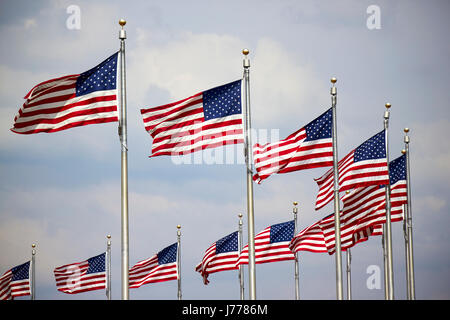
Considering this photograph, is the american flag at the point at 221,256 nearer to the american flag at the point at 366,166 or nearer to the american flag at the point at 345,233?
the american flag at the point at 345,233

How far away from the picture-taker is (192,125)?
30.6 metres

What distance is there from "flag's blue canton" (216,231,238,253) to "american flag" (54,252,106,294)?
1091 cm

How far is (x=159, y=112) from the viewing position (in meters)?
30.5

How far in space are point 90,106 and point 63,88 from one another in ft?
3.91

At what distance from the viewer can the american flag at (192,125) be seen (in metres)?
30.4

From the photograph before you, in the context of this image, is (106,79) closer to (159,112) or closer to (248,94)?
(159,112)

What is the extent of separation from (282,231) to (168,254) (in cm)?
1059

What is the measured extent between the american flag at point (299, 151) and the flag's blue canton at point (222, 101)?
2855 millimetres

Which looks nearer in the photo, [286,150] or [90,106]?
[90,106]

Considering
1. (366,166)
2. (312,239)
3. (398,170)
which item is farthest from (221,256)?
(366,166)

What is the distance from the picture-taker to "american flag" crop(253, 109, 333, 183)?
33.5 meters

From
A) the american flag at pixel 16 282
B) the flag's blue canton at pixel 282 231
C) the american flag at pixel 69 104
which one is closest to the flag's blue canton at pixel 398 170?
the flag's blue canton at pixel 282 231
